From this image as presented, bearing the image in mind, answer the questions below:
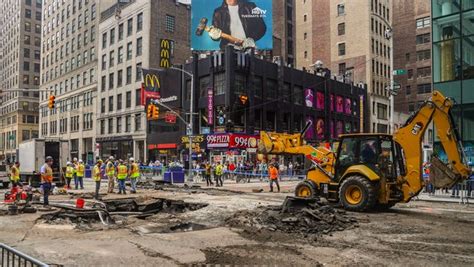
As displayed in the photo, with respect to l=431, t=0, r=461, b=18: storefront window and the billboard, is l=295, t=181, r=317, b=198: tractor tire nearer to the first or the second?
l=431, t=0, r=461, b=18: storefront window

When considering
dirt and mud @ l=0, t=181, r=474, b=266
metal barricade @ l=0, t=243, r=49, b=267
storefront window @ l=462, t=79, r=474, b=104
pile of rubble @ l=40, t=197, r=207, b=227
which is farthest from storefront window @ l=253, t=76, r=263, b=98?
metal barricade @ l=0, t=243, r=49, b=267

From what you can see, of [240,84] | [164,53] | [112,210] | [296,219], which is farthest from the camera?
[164,53]

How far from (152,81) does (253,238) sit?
142ft

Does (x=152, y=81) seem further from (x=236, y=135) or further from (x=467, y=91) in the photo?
(x=467, y=91)

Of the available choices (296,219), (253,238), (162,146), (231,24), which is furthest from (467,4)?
(162,146)

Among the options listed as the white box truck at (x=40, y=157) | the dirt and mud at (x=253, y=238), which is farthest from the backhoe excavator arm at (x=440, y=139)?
the white box truck at (x=40, y=157)

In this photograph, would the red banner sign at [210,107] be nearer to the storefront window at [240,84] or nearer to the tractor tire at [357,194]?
the storefront window at [240,84]

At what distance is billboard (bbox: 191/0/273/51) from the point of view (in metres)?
55.2

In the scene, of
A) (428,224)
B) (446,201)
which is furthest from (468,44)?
(428,224)

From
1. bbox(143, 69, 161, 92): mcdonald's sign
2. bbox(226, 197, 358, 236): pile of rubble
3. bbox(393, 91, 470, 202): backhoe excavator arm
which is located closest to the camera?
bbox(226, 197, 358, 236): pile of rubble

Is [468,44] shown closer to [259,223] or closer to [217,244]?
[259,223]

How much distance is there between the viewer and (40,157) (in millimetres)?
30453

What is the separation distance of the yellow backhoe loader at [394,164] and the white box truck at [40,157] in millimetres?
20348

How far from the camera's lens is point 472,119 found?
25.5 meters
